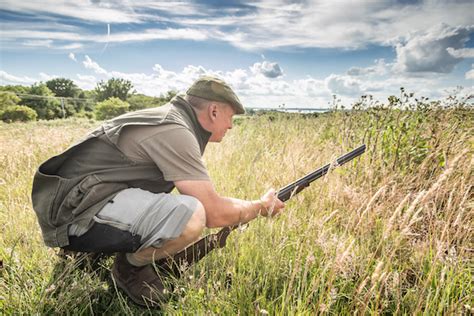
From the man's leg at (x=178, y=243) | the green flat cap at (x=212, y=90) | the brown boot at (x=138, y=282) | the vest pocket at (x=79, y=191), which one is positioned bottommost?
the brown boot at (x=138, y=282)

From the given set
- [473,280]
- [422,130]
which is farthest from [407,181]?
[473,280]

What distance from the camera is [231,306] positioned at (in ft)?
5.99

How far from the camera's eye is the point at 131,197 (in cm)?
216

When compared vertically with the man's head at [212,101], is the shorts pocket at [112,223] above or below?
below

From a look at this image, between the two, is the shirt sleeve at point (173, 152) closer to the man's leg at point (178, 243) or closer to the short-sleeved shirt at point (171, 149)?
the short-sleeved shirt at point (171, 149)

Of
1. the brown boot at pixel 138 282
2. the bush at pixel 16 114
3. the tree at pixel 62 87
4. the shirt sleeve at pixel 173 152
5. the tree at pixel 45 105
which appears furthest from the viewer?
the tree at pixel 62 87

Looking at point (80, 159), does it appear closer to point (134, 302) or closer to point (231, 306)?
point (134, 302)

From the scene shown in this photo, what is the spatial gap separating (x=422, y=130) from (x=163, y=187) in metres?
2.94

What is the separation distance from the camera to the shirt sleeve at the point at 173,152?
6.79 ft

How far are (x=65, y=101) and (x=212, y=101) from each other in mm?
57326

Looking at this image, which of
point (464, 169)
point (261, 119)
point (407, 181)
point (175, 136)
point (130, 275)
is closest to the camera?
point (175, 136)

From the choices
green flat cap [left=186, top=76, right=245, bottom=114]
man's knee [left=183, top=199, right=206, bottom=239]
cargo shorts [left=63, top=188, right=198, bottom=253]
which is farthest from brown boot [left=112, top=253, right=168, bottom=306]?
green flat cap [left=186, top=76, right=245, bottom=114]

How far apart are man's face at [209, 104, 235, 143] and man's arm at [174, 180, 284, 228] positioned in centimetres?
53

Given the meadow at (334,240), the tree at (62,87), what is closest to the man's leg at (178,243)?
the meadow at (334,240)
